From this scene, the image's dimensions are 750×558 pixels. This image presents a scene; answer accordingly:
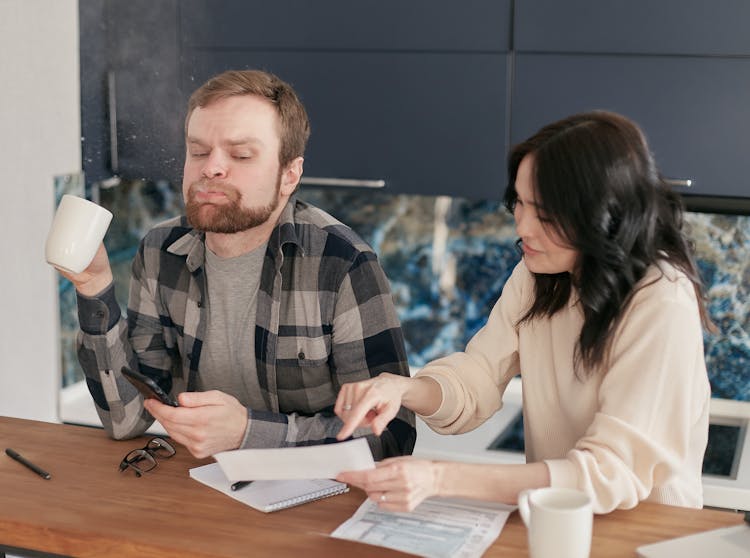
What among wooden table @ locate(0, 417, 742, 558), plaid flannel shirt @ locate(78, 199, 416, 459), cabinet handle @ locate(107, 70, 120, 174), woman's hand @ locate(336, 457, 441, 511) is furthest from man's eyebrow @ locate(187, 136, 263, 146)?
cabinet handle @ locate(107, 70, 120, 174)

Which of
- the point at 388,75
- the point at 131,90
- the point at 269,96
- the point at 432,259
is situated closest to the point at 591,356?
the point at 269,96

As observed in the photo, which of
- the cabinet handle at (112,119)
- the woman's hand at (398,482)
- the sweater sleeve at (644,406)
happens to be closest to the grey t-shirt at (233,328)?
the woman's hand at (398,482)

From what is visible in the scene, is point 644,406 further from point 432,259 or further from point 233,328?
point 432,259

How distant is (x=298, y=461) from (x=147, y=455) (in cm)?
36

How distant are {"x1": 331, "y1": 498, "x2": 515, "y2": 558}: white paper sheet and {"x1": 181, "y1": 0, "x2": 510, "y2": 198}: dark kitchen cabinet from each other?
1.38m

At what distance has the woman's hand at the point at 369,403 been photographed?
1.55m

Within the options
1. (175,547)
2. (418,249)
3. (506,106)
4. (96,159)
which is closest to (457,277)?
(418,249)

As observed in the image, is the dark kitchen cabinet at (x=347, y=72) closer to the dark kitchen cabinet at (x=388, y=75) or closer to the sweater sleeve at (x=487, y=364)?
the dark kitchen cabinet at (x=388, y=75)

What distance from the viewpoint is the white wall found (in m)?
2.89

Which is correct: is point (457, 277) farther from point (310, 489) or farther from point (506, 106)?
point (310, 489)

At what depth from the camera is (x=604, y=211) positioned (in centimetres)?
155

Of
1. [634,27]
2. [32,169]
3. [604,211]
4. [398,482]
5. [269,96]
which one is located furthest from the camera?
[32,169]

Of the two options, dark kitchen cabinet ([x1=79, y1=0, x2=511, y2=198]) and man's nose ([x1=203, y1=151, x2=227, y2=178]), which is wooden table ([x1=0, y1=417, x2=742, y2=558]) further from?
dark kitchen cabinet ([x1=79, y1=0, x2=511, y2=198])

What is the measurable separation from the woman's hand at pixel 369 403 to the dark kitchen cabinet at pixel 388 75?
122cm
